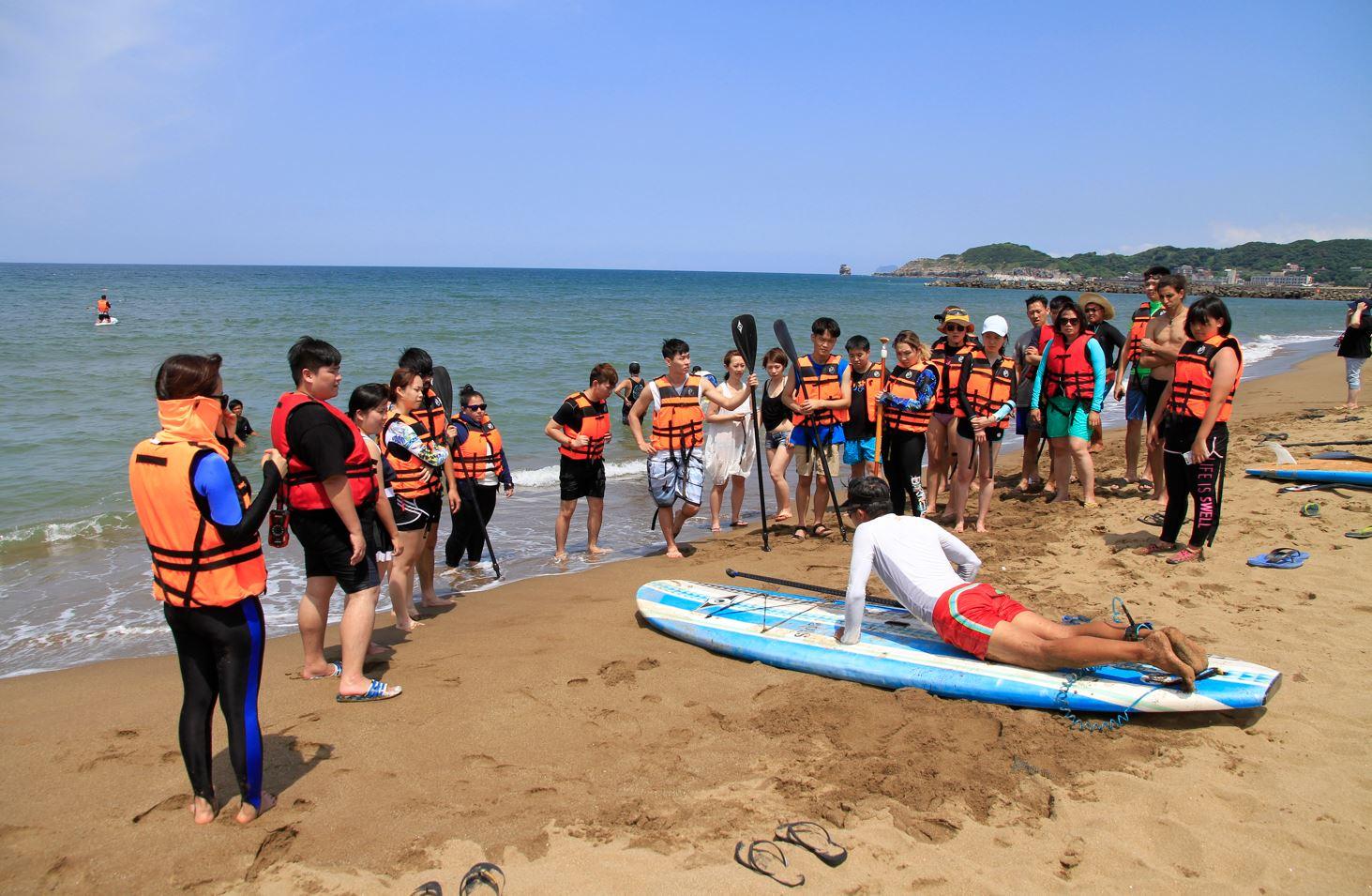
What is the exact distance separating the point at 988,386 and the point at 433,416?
455 cm

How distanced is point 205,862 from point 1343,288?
96.0m

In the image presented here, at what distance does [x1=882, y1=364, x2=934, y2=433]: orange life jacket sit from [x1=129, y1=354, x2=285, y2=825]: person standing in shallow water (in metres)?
5.14

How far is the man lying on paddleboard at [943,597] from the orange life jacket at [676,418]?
281cm

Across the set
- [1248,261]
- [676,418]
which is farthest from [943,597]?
[1248,261]

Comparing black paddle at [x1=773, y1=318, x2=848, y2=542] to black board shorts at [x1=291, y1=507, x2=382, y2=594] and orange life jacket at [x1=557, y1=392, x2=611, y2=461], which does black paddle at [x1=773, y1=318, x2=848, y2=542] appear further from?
black board shorts at [x1=291, y1=507, x2=382, y2=594]

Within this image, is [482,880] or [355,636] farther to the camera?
[355,636]

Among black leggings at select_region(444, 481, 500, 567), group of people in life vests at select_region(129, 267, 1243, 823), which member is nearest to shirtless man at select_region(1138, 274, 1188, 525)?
group of people in life vests at select_region(129, 267, 1243, 823)

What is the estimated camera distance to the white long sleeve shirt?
14.3 feet

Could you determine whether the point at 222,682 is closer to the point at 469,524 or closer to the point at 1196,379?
the point at 469,524

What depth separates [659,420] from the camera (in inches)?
285

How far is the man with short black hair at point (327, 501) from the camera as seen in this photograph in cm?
402

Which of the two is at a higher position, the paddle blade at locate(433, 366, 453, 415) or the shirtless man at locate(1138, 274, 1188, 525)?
the shirtless man at locate(1138, 274, 1188, 525)

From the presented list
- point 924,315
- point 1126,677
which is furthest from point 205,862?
point 924,315

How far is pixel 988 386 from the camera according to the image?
23.9 ft
